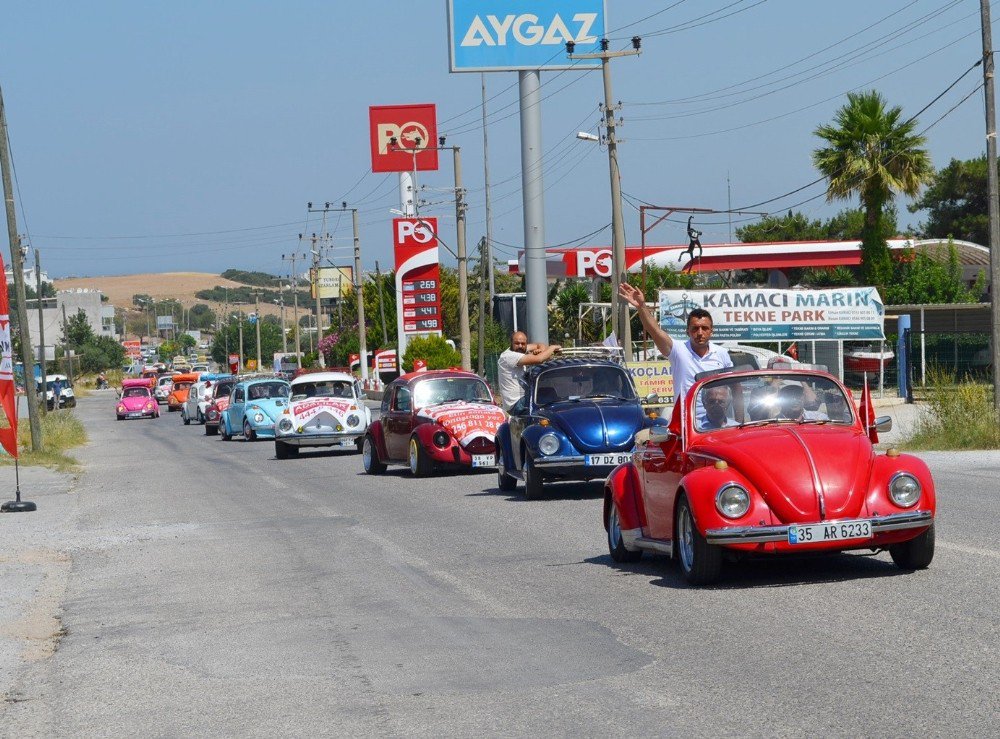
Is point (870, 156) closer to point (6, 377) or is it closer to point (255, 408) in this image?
point (255, 408)

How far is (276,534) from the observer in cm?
1571

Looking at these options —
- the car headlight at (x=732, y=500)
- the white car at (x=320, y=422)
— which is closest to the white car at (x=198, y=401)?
the white car at (x=320, y=422)

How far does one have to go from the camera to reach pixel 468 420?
2245 cm

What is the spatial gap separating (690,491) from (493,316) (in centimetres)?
7683

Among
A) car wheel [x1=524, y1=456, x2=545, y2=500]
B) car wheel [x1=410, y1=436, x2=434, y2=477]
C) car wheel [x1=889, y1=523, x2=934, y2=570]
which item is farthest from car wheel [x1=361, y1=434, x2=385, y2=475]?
car wheel [x1=889, y1=523, x2=934, y2=570]

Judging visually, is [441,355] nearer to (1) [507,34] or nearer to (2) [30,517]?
(1) [507,34]

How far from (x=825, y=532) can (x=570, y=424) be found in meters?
8.31

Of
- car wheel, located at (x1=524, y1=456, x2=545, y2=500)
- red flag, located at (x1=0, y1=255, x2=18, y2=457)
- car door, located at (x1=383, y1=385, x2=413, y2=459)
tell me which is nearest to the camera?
car wheel, located at (x1=524, y1=456, x2=545, y2=500)

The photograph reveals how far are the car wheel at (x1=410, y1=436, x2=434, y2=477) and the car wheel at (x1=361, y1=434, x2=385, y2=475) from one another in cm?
167

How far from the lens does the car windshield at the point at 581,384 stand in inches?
727

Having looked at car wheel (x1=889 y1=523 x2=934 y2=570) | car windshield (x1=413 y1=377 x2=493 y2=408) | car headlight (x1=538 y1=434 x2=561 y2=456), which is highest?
car windshield (x1=413 y1=377 x2=493 y2=408)

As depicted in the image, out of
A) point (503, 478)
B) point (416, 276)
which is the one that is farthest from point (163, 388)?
point (503, 478)

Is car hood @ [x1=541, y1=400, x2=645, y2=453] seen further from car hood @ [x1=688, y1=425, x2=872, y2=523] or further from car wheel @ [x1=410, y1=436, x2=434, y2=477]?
car hood @ [x1=688, y1=425, x2=872, y2=523]

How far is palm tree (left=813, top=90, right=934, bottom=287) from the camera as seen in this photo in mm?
46938
